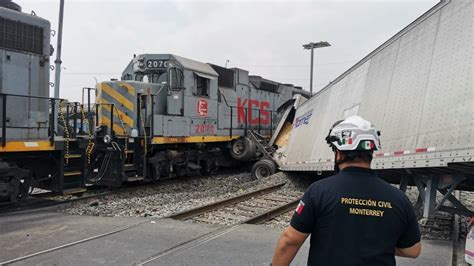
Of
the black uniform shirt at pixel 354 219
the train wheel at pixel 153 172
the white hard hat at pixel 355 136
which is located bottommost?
the train wheel at pixel 153 172

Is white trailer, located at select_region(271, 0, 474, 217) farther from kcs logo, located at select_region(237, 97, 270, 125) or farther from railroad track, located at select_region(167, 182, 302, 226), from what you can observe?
kcs logo, located at select_region(237, 97, 270, 125)

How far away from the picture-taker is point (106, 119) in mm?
12797

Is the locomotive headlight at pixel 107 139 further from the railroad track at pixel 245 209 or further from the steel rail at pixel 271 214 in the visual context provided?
the steel rail at pixel 271 214

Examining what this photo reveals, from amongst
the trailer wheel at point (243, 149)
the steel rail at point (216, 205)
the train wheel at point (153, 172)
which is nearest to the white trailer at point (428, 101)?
the steel rail at point (216, 205)

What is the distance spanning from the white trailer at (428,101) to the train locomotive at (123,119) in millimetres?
6327

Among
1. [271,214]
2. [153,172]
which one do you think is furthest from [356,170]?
[153,172]

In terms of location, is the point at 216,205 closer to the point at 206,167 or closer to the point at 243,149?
the point at 206,167

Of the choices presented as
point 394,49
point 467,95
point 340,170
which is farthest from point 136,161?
point 340,170

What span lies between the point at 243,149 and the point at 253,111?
2.47m

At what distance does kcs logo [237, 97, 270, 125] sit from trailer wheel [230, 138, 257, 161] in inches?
39.7

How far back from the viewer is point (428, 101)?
216 inches

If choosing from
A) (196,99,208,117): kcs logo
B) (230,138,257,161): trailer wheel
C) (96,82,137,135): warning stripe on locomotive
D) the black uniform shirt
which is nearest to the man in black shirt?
the black uniform shirt

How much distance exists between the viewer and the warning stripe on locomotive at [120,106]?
12461 mm

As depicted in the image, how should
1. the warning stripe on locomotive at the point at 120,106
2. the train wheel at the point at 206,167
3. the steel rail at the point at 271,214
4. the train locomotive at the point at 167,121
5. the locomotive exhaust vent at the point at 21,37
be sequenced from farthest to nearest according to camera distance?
1. the train wheel at the point at 206,167
2. the warning stripe on locomotive at the point at 120,106
3. the train locomotive at the point at 167,121
4. the locomotive exhaust vent at the point at 21,37
5. the steel rail at the point at 271,214
